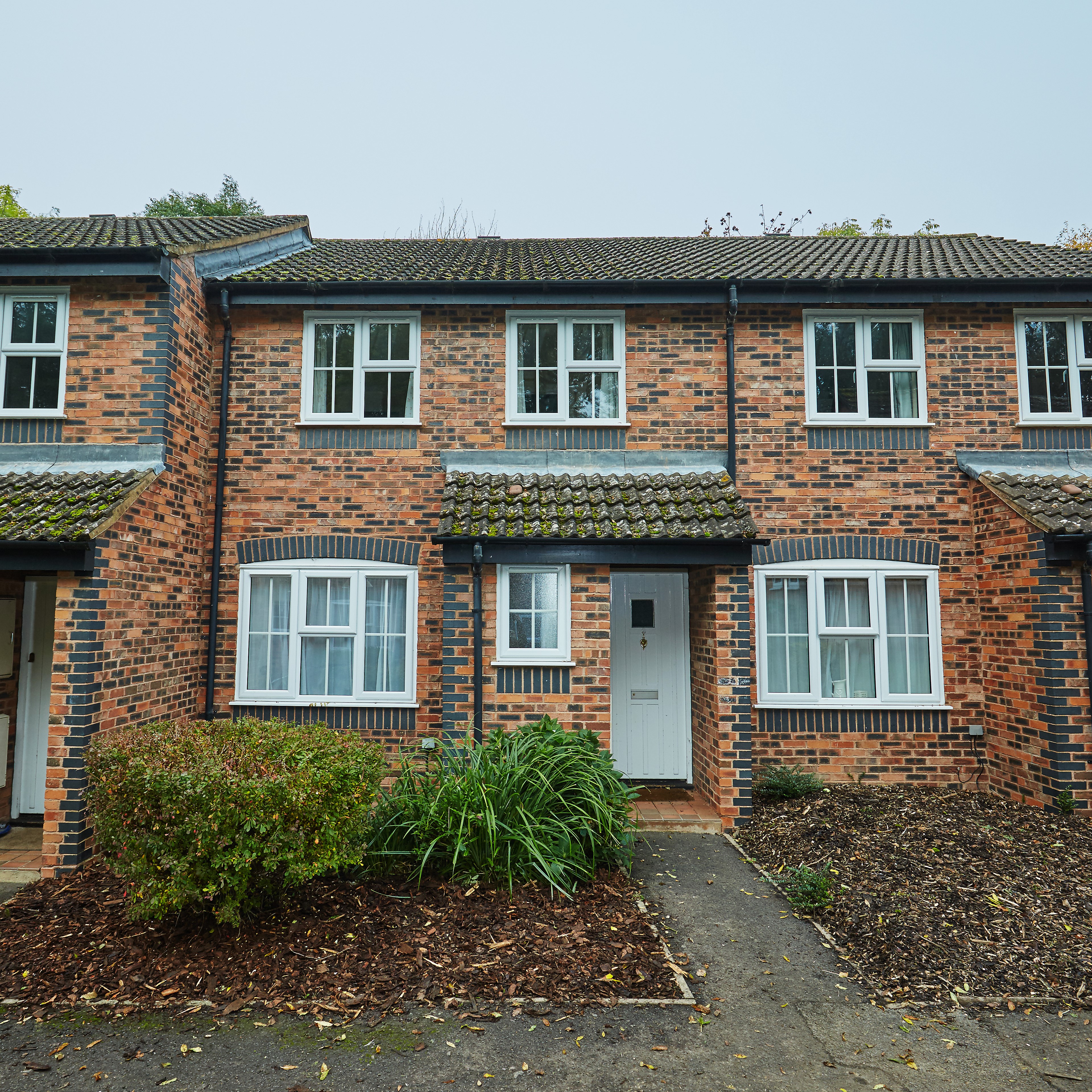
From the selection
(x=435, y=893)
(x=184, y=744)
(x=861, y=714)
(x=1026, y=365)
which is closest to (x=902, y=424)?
(x=1026, y=365)

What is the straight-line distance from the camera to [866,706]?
7.80 m

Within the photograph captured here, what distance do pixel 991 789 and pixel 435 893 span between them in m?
6.38

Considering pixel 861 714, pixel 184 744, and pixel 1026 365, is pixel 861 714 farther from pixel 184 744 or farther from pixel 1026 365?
pixel 184 744

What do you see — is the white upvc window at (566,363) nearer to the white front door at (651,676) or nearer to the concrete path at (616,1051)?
the white front door at (651,676)

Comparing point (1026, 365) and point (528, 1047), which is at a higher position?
point (1026, 365)

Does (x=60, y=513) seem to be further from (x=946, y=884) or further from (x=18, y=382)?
(x=946, y=884)

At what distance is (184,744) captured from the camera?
455 centimetres

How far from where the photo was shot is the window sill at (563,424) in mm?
8211

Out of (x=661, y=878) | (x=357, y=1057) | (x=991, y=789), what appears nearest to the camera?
(x=357, y=1057)

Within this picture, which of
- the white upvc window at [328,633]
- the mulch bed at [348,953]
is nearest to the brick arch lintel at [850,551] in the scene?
the white upvc window at [328,633]

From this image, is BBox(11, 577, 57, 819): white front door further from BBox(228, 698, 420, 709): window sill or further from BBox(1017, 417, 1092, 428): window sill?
BBox(1017, 417, 1092, 428): window sill

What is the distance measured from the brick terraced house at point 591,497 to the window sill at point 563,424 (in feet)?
0.12

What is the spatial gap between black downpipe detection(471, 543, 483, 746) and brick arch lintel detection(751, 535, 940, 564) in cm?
321

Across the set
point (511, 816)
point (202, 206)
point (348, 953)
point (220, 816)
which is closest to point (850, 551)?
point (511, 816)
